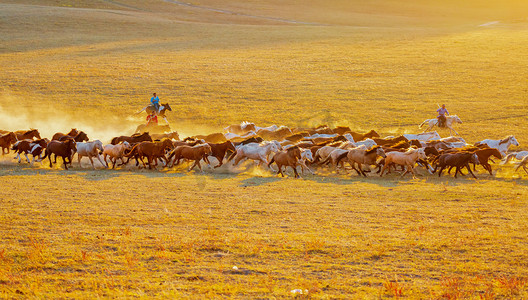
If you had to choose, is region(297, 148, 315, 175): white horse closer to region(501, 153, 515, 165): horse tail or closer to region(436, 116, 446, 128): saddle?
region(501, 153, 515, 165): horse tail

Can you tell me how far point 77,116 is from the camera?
3005 cm

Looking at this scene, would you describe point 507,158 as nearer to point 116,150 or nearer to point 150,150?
point 150,150

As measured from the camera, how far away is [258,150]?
18.8 m

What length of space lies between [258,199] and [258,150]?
4.47 m

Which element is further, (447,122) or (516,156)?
(447,122)

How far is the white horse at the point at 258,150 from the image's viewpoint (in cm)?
1864

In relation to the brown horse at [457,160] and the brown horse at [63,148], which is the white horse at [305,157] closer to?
the brown horse at [457,160]

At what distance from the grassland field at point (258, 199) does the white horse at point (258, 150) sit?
50 centimetres

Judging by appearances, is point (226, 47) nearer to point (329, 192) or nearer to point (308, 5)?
→ point (329, 192)

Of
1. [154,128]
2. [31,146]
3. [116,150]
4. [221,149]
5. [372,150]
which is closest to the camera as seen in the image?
[372,150]

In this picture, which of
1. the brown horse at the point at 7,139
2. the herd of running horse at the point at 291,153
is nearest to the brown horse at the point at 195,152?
the herd of running horse at the point at 291,153

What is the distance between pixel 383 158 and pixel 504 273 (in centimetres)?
934

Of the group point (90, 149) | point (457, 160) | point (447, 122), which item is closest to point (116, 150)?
point (90, 149)

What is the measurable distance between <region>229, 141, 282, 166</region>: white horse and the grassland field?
0.50m
